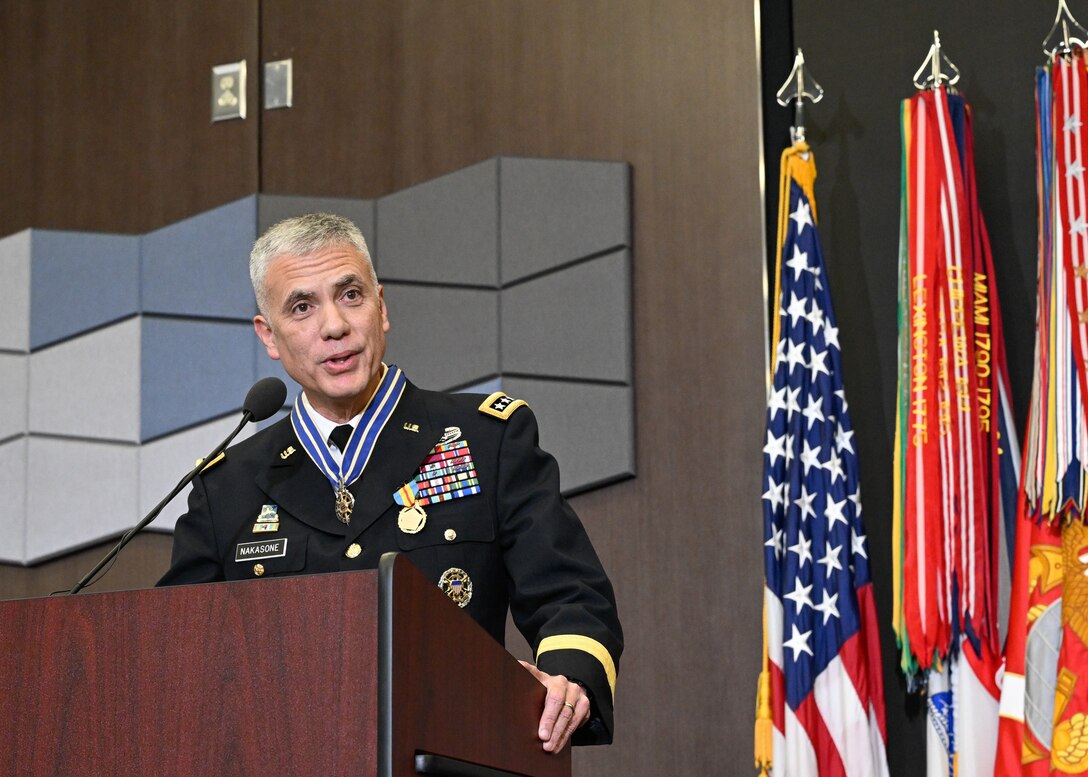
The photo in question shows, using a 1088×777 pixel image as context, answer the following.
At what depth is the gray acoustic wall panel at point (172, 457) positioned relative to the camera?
4.21 meters

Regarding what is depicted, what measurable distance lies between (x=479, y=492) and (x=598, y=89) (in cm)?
214

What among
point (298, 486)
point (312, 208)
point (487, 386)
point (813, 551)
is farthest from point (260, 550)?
point (312, 208)

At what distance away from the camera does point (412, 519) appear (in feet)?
7.19

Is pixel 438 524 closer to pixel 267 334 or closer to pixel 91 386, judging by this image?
pixel 267 334

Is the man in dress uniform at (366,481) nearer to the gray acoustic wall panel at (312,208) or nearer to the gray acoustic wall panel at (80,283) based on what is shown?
the gray acoustic wall panel at (312,208)


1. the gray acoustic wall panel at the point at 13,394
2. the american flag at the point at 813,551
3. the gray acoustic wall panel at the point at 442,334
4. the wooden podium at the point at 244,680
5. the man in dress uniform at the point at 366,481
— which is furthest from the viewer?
the gray acoustic wall panel at the point at 13,394

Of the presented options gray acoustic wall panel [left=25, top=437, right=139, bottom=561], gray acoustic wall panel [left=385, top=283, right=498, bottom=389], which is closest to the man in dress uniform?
gray acoustic wall panel [left=385, top=283, right=498, bottom=389]

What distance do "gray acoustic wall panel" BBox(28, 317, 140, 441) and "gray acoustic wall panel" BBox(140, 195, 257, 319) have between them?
143 mm

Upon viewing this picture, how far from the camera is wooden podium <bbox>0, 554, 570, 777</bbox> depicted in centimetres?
128

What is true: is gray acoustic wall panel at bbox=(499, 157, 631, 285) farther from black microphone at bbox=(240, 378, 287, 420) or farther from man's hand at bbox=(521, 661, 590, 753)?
man's hand at bbox=(521, 661, 590, 753)

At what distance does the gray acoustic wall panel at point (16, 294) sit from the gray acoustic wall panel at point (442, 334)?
122cm

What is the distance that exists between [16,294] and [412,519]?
2774 millimetres

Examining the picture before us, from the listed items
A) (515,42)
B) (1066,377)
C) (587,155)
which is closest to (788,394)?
(1066,377)

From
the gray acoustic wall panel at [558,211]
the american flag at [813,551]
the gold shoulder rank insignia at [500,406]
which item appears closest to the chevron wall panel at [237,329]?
the gray acoustic wall panel at [558,211]
